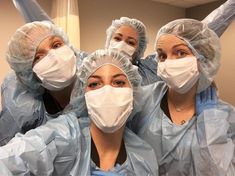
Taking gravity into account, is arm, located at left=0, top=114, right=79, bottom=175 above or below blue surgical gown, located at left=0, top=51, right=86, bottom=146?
above

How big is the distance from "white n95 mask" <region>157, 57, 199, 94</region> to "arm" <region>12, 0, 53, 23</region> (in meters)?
0.77

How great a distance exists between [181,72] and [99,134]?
0.47 metres

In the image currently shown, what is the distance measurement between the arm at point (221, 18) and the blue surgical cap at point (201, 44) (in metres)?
0.31

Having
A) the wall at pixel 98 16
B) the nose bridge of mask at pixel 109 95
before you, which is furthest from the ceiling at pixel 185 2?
the nose bridge of mask at pixel 109 95

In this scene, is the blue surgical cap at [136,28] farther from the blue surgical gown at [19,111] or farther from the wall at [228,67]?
the wall at [228,67]

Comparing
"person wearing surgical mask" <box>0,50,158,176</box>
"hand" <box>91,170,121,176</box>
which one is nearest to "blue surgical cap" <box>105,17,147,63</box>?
"person wearing surgical mask" <box>0,50,158,176</box>

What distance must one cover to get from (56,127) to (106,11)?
3.01m

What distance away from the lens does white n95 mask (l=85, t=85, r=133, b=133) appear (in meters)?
1.25

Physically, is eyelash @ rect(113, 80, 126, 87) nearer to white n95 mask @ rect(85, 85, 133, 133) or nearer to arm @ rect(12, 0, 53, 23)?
white n95 mask @ rect(85, 85, 133, 133)

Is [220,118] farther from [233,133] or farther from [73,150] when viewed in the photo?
[73,150]

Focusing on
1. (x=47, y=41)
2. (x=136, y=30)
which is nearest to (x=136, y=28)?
(x=136, y=30)

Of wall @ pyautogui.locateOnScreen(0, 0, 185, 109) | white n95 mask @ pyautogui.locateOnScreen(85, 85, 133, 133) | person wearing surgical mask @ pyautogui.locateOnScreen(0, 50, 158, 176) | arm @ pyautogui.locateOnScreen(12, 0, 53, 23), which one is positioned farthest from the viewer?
wall @ pyautogui.locateOnScreen(0, 0, 185, 109)

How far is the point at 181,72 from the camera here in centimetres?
146

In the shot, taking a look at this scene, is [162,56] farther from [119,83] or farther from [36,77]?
[36,77]
